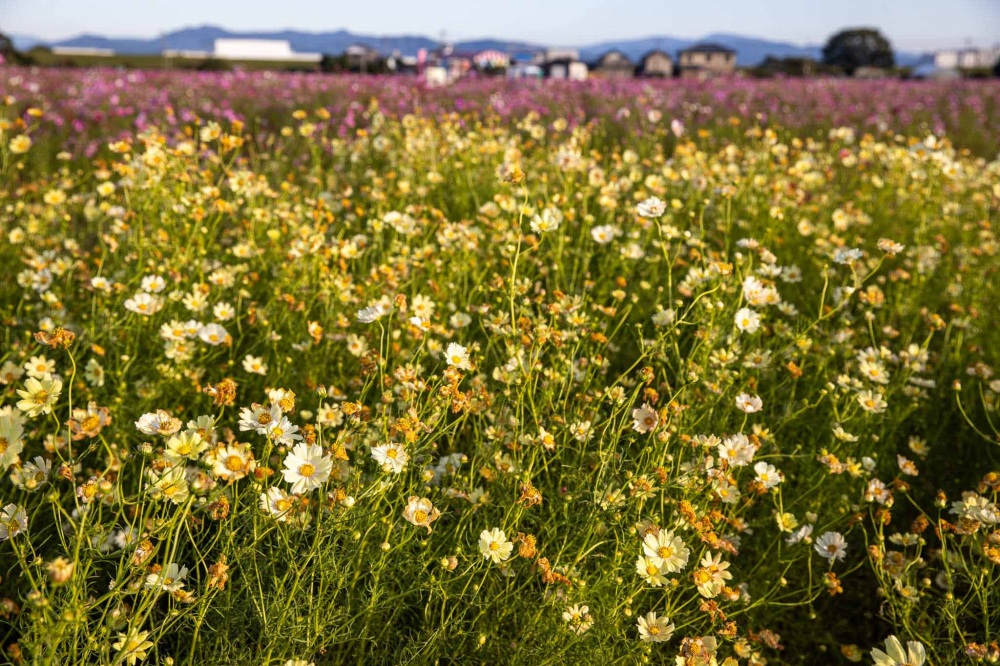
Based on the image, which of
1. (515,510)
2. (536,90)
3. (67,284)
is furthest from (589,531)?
(536,90)

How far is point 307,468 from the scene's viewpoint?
1.50 metres

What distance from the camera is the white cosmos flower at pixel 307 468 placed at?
1.47 m

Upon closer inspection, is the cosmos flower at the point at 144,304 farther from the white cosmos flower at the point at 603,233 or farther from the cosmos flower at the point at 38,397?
the white cosmos flower at the point at 603,233

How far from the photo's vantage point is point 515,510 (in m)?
1.79

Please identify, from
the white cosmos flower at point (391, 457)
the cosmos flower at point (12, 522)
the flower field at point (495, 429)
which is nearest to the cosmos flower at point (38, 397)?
the flower field at point (495, 429)

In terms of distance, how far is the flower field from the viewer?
1.56 metres

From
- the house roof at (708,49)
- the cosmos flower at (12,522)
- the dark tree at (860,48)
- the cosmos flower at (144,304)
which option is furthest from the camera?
the house roof at (708,49)

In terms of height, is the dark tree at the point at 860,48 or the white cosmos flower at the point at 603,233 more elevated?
the dark tree at the point at 860,48

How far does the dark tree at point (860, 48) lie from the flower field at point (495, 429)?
72.1 m

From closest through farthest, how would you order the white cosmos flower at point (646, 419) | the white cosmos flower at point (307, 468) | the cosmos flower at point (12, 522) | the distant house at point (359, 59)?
the cosmos flower at point (12, 522)
the white cosmos flower at point (307, 468)
the white cosmos flower at point (646, 419)
the distant house at point (359, 59)

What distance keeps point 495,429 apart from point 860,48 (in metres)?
80.1

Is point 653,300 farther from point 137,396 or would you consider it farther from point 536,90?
point 536,90

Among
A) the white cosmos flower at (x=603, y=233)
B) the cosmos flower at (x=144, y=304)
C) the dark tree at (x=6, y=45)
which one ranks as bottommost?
the cosmos flower at (x=144, y=304)

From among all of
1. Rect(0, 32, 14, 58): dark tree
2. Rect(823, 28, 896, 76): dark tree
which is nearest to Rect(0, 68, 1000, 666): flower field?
Rect(0, 32, 14, 58): dark tree
